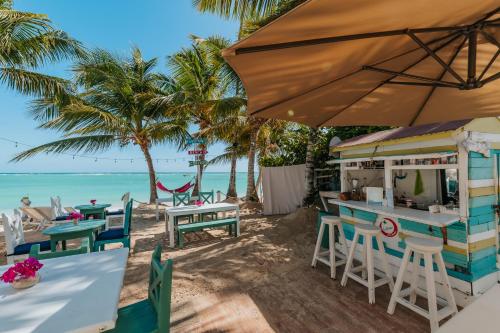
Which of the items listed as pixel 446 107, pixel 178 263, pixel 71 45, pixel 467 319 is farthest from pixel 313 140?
pixel 71 45

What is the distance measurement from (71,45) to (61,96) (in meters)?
1.56

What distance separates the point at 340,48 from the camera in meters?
1.53

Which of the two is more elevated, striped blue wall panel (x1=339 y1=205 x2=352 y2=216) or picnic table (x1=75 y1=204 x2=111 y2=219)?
striped blue wall panel (x1=339 y1=205 x2=352 y2=216)

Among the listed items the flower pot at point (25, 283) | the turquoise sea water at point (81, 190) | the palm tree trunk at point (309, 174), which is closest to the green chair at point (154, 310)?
the flower pot at point (25, 283)

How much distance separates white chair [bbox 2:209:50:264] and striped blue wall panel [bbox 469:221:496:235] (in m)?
5.93

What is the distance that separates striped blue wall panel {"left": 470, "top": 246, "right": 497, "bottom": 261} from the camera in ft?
8.68

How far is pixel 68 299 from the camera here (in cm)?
149

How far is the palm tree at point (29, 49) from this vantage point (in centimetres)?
542

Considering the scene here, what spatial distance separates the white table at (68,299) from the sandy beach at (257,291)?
114 centimetres

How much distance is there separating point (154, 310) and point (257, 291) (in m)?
1.66

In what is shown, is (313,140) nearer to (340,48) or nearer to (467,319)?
(340,48)

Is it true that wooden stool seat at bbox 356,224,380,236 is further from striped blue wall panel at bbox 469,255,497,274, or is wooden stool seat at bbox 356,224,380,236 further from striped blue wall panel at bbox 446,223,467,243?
striped blue wall panel at bbox 469,255,497,274

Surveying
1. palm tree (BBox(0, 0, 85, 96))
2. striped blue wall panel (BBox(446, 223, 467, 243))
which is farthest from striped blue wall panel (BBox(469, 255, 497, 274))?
palm tree (BBox(0, 0, 85, 96))

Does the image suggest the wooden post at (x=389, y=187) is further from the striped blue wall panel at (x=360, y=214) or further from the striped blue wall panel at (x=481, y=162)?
the striped blue wall panel at (x=481, y=162)
